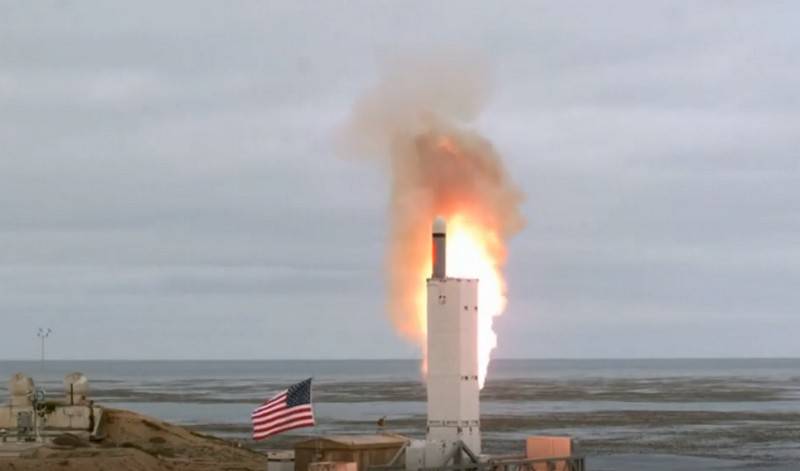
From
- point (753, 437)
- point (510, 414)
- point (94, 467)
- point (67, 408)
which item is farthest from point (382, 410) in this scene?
point (94, 467)

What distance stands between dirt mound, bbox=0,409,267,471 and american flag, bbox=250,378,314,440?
28.6 feet

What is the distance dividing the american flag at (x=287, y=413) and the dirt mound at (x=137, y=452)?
8730 mm

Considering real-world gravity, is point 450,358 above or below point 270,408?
above

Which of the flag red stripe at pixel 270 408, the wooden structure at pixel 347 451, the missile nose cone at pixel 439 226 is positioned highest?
the missile nose cone at pixel 439 226

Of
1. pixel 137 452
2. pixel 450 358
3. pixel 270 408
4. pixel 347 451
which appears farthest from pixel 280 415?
pixel 137 452

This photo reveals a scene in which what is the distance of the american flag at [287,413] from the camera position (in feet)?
163

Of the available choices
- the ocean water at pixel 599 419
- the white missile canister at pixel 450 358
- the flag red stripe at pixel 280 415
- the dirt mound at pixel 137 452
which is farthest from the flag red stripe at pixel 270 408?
the ocean water at pixel 599 419

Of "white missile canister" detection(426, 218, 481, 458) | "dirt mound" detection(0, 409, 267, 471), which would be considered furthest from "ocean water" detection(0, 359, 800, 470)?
"white missile canister" detection(426, 218, 481, 458)

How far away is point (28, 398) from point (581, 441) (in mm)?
40160

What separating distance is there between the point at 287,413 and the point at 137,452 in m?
13.0

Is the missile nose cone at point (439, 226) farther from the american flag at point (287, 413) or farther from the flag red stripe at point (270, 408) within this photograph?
the flag red stripe at point (270, 408)

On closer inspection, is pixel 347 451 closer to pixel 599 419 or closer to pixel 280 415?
pixel 280 415

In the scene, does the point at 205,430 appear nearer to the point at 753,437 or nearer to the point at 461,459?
the point at 753,437

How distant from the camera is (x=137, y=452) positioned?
60.7 metres
